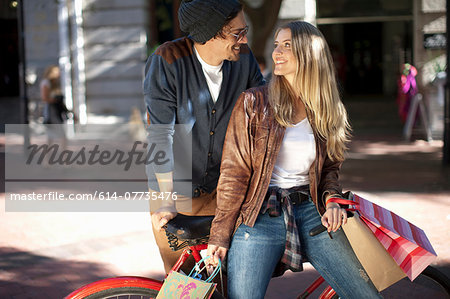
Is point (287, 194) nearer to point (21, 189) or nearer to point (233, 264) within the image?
point (233, 264)

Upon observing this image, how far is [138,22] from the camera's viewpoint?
626 inches

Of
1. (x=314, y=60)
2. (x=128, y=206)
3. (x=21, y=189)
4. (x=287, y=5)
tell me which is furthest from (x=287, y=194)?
(x=287, y=5)

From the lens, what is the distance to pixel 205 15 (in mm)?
3121

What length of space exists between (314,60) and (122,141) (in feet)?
40.9

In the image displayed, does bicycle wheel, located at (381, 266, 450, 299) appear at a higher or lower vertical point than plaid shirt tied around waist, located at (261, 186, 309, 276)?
lower

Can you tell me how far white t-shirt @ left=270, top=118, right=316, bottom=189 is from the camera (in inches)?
113

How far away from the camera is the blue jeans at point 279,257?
107 inches

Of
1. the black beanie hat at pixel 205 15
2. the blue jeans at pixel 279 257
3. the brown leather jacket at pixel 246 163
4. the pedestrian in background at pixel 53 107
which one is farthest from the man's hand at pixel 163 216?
the pedestrian in background at pixel 53 107

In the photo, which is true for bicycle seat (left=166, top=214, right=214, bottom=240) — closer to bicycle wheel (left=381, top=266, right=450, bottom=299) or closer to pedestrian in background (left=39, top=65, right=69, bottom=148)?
bicycle wheel (left=381, top=266, right=450, bottom=299)

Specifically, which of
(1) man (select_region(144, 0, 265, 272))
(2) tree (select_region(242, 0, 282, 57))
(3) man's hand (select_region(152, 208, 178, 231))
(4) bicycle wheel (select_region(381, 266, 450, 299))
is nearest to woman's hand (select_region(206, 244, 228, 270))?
(3) man's hand (select_region(152, 208, 178, 231))

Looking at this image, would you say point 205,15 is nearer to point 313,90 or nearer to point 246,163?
point 313,90

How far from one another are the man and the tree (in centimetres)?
910

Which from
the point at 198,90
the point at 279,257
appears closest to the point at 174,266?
the point at 279,257

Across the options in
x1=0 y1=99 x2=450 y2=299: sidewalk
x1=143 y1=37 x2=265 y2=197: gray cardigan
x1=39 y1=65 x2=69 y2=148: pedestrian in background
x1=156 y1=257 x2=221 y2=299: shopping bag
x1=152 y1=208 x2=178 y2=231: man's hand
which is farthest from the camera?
x1=39 y1=65 x2=69 y2=148: pedestrian in background
